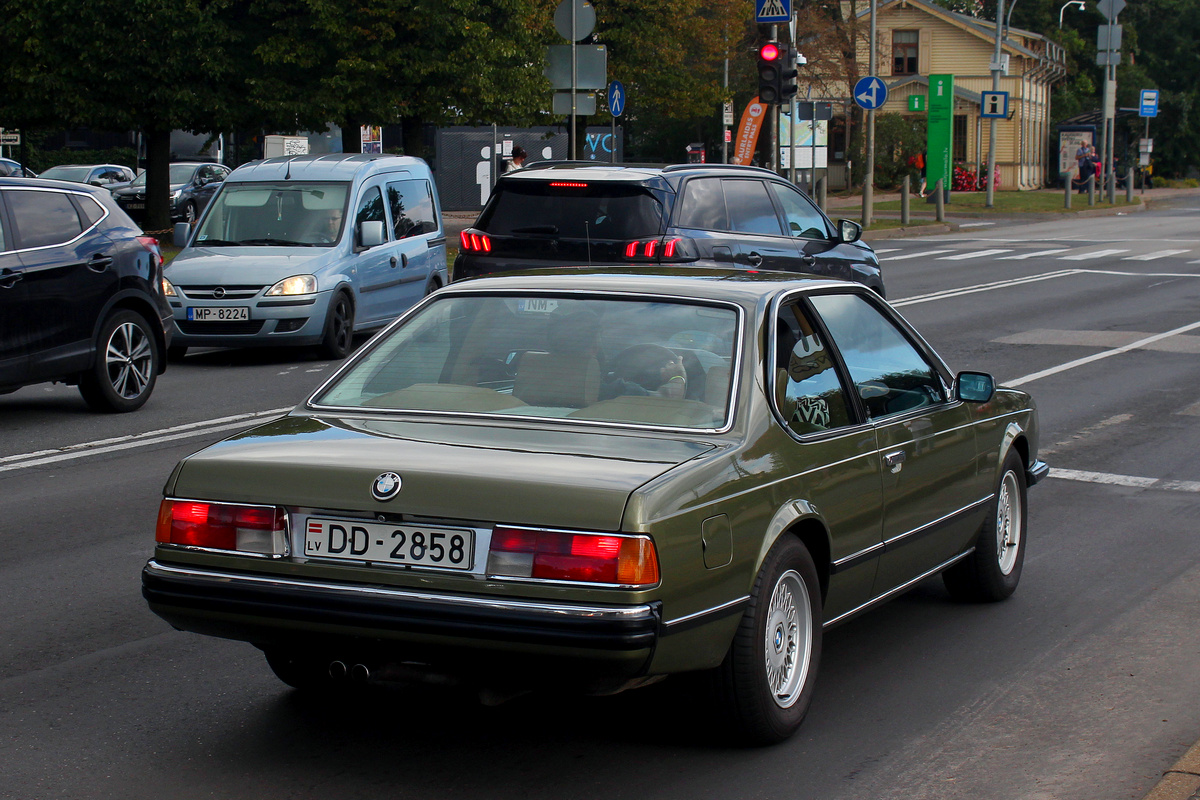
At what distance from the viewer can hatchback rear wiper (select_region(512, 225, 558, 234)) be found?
1212 centimetres

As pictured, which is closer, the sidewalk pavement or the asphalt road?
the asphalt road

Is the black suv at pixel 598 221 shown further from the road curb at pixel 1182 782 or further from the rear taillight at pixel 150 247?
the road curb at pixel 1182 782

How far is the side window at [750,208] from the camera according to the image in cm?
1336

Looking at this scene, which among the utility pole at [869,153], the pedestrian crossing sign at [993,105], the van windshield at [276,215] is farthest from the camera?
the pedestrian crossing sign at [993,105]

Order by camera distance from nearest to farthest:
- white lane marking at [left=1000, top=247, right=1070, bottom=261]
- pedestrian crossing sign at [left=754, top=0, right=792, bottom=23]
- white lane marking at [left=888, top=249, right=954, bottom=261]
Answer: pedestrian crossing sign at [left=754, top=0, right=792, bottom=23], white lane marking at [left=1000, top=247, right=1070, bottom=261], white lane marking at [left=888, top=249, right=954, bottom=261]

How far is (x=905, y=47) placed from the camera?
76.3 meters

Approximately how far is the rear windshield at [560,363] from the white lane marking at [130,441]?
13.3 feet

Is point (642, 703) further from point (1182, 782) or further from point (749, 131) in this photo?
point (749, 131)

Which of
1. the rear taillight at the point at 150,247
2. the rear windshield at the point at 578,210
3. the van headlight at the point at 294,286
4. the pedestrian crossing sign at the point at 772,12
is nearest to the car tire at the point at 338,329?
the van headlight at the point at 294,286

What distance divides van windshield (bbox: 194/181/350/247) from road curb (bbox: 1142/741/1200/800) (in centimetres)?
1164

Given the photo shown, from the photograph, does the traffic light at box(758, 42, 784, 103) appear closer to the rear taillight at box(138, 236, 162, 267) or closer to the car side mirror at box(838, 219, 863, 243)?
the car side mirror at box(838, 219, 863, 243)

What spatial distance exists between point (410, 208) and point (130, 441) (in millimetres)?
6664

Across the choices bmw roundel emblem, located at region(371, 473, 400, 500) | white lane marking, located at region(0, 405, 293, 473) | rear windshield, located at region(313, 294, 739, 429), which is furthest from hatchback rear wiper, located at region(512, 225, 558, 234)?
bmw roundel emblem, located at region(371, 473, 400, 500)

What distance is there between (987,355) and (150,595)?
11.9 metres
